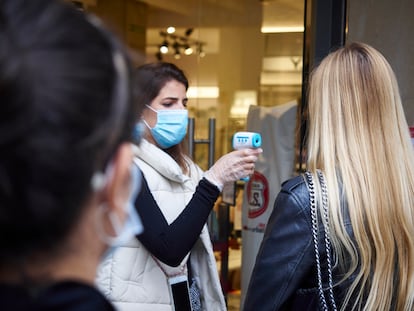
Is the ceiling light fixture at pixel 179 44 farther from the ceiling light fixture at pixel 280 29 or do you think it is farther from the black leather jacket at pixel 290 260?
the black leather jacket at pixel 290 260

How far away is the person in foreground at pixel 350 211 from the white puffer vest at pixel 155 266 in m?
0.41

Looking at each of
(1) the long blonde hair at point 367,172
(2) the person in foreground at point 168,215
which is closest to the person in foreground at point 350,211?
(1) the long blonde hair at point 367,172

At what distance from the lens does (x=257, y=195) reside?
3877mm

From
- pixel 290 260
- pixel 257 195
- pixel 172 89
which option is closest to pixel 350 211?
pixel 290 260

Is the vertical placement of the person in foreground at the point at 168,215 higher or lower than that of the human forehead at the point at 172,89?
lower

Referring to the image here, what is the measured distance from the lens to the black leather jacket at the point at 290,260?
1623 mm

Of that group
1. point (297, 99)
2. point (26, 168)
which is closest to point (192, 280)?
point (26, 168)

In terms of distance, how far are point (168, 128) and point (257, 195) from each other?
5.58ft

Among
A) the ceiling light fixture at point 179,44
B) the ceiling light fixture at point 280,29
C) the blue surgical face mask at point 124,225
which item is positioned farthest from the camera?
the ceiling light fixture at point 179,44

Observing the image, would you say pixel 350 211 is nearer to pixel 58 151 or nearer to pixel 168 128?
pixel 168 128

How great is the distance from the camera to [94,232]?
77 centimetres

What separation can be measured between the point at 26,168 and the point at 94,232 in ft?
0.47

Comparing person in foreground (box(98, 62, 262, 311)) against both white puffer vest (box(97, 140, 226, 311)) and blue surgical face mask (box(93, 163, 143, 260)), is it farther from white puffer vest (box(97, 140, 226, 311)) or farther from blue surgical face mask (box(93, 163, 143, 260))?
blue surgical face mask (box(93, 163, 143, 260))

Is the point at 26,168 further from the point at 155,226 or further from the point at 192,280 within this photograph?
the point at 192,280
